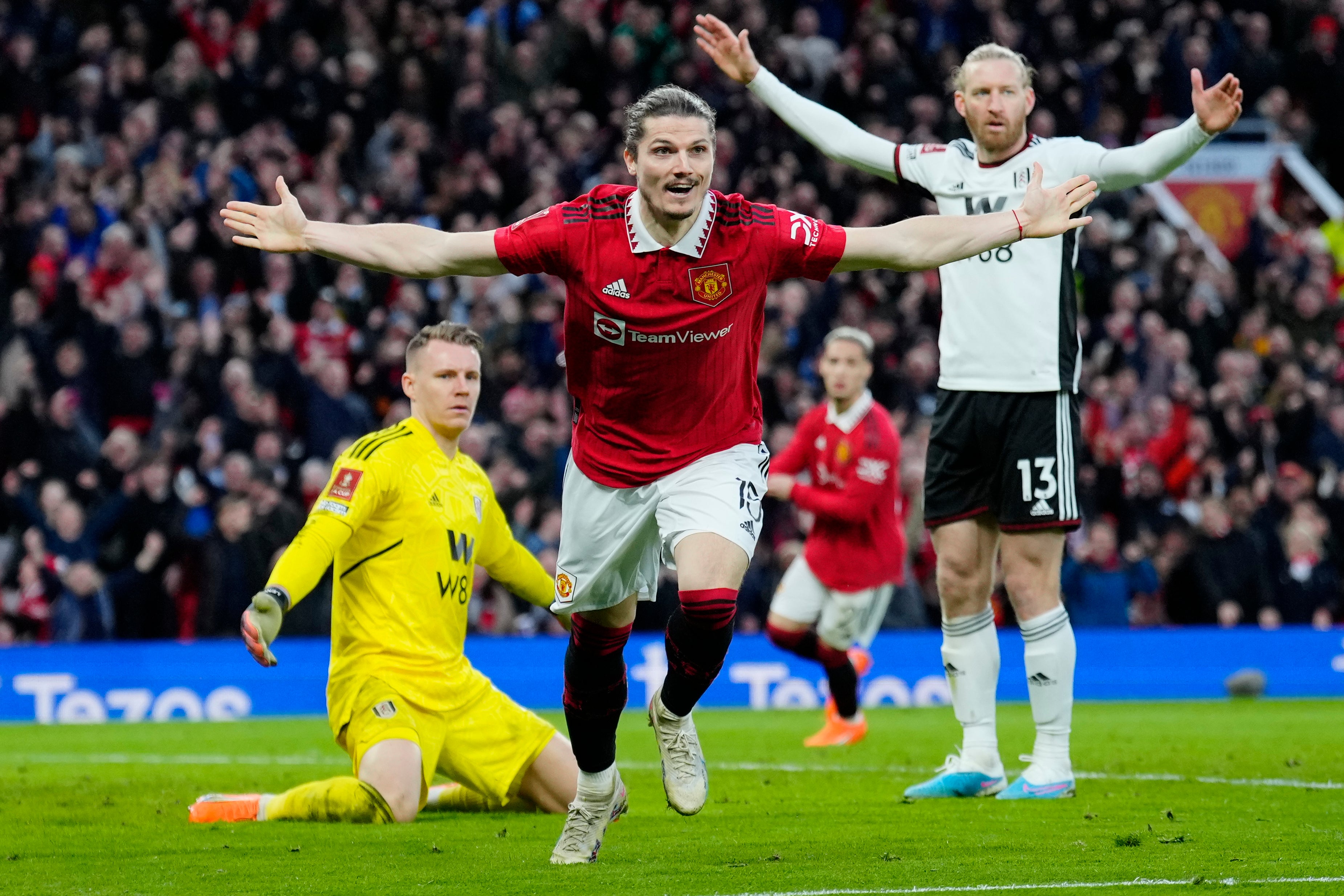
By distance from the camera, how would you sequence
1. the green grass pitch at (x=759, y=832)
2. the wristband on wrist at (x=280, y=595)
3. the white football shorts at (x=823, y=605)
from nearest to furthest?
the green grass pitch at (x=759, y=832)
the wristband on wrist at (x=280, y=595)
the white football shorts at (x=823, y=605)

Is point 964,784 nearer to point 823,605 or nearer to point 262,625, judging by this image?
point 262,625

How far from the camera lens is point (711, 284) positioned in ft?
19.3

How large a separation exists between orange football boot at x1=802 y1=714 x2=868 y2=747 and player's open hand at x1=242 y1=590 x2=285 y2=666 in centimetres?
566

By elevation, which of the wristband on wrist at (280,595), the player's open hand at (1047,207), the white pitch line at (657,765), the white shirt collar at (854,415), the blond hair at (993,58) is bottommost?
the white pitch line at (657,765)

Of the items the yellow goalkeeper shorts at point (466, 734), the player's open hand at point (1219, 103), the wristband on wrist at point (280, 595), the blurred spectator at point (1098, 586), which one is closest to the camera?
the wristband on wrist at point (280, 595)

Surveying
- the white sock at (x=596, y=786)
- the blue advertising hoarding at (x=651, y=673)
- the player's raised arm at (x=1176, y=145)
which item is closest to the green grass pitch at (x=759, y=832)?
the white sock at (x=596, y=786)

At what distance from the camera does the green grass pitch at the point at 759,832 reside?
5.41 m

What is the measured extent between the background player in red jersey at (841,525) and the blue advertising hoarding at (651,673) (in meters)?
2.63

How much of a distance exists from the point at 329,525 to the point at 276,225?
5.82 ft

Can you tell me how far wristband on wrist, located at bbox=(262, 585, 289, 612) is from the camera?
6438 mm

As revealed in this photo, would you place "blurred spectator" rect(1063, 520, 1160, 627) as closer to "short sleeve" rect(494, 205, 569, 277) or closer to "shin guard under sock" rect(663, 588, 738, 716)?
"shin guard under sock" rect(663, 588, 738, 716)

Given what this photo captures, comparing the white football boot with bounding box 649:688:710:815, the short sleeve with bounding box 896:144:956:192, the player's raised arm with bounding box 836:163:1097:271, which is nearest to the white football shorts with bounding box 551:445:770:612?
the white football boot with bounding box 649:688:710:815

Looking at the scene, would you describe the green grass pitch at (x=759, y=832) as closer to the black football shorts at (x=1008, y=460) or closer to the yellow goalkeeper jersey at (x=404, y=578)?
the yellow goalkeeper jersey at (x=404, y=578)

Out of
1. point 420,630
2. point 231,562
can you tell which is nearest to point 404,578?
point 420,630
